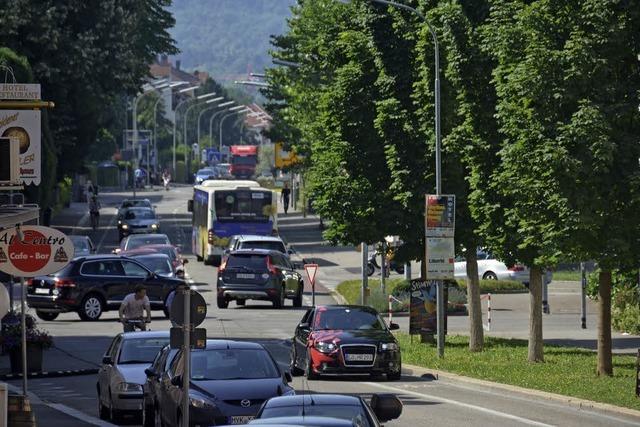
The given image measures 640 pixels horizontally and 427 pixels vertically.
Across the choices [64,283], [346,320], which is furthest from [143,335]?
[64,283]

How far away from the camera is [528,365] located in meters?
34.2

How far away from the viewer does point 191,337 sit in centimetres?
2019

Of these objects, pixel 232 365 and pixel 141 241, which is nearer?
pixel 232 365

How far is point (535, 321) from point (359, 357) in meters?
4.89

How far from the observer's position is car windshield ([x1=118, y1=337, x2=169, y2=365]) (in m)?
25.9

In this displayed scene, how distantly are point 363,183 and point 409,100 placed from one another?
302cm

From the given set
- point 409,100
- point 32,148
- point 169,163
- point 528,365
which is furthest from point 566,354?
point 169,163

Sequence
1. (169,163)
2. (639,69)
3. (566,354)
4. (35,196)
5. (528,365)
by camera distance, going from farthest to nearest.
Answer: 1. (169,163)
2. (35,196)
3. (566,354)
4. (528,365)
5. (639,69)

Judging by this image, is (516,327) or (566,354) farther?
(516,327)

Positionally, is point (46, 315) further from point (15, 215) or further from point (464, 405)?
point (15, 215)

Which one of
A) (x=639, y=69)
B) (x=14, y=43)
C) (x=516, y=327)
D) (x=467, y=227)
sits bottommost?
(x=516, y=327)

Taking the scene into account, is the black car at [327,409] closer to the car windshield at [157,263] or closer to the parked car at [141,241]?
the car windshield at [157,263]

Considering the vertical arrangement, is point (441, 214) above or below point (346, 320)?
above

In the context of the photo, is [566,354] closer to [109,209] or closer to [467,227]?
[467,227]
